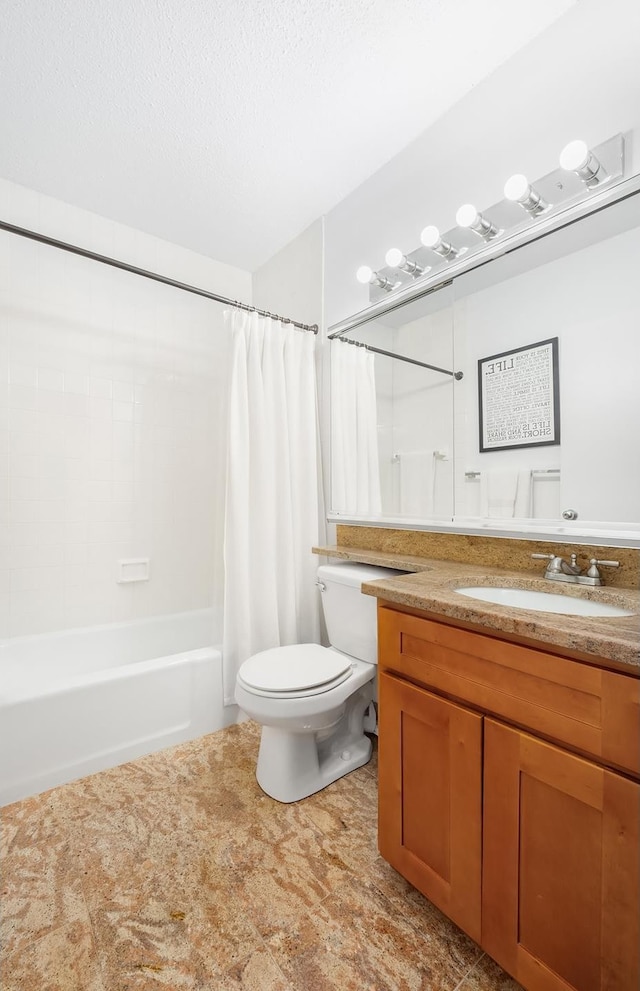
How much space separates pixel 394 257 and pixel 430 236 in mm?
173

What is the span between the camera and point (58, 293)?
213cm

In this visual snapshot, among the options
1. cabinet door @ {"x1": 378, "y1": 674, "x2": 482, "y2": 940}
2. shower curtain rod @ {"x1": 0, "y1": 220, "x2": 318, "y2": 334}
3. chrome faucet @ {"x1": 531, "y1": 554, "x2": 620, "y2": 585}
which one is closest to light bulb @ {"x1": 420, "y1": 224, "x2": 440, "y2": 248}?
shower curtain rod @ {"x1": 0, "y1": 220, "x2": 318, "y2": 334}

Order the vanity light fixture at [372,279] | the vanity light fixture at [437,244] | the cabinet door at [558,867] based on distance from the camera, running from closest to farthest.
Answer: the cabinet door at [558,867] → the vanity light fixture at [437,244] → the vanity light fixture at [372,279]

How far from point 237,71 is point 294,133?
31cm

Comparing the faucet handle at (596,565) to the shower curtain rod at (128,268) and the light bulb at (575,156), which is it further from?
the shower curtain rod at (128,268)

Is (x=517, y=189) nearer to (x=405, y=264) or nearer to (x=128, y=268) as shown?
(x=405, y=264)

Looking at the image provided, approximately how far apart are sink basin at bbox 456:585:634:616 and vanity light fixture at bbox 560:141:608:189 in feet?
3.85

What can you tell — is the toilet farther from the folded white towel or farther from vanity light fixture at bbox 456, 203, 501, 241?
vanity light fixture at bbox 456, 203, 501, 241

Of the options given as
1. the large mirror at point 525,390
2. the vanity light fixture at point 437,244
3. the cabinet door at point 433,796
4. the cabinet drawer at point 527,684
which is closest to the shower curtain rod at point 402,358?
the large mirror at point 525,390

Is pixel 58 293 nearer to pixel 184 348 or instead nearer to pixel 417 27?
pixel 184 348

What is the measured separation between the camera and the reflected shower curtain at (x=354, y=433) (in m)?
1.98

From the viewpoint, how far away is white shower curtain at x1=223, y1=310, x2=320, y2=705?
1983 millimetres

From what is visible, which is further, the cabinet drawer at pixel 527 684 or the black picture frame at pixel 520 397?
the black picture frame at pixel 520 397

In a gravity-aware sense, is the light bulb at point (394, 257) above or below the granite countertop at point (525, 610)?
above
